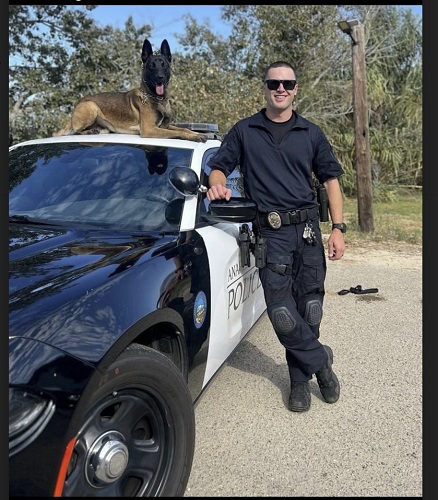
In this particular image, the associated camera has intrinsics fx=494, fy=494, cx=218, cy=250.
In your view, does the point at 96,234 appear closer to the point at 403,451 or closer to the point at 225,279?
the point at 225,279

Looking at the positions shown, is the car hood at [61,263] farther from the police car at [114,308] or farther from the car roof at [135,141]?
the car roof at [135,141]


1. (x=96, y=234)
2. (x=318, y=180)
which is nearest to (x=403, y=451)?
(x=318, y=180)

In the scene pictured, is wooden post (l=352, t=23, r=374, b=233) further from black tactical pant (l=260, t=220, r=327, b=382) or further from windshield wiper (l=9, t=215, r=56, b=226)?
windshield wiper (l=9, t=215, r=56, b=226)

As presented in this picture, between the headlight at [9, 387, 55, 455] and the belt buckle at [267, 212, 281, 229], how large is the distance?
72.4 inches

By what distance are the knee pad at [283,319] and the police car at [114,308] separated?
0.90 ft

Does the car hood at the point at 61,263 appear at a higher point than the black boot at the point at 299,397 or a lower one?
higher

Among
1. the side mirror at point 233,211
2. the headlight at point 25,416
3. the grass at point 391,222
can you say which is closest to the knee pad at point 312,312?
the side mirror at point 233,211

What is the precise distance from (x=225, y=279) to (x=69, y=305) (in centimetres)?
127

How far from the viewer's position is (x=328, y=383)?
3.22 meters

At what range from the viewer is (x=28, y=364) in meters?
1.48

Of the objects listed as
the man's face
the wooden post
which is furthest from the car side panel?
the wooden post

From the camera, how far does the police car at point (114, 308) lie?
150 centimetres

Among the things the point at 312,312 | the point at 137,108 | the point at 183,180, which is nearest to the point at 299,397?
the point at 312,312

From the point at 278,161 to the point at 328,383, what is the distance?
1468 mm
